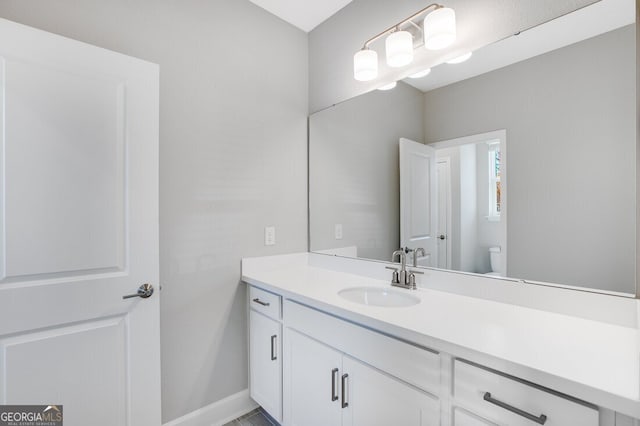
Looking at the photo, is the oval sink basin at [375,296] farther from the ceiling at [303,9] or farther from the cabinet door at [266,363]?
the ceiling at [303,9]

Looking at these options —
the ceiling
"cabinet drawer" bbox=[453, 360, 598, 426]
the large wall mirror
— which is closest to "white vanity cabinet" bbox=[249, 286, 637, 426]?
"cabinet drawer" bbox=[453, 360, 598, 426]

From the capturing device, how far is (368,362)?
1.11 metres

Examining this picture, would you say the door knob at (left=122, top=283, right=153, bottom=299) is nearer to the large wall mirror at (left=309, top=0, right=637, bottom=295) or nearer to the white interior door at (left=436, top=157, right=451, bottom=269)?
the large wall mirror at (left=309, top=0, right=637, bottom=295)

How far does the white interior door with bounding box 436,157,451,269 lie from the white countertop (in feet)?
0.56

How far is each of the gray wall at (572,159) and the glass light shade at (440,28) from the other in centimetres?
26

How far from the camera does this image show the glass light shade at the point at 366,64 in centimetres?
167

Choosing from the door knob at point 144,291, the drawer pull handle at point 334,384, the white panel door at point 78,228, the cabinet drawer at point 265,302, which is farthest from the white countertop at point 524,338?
the white panel door at point 78,228

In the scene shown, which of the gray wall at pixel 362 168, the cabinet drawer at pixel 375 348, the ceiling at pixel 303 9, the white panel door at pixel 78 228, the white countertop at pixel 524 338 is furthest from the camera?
the ceiling at pixel 303 9

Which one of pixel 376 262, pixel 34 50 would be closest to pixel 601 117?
pixel 376 262

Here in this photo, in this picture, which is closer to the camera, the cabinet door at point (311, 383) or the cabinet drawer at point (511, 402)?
the cabinet drawer at point (511, 402)

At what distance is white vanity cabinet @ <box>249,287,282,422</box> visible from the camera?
1561 mm

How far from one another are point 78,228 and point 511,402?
160cm

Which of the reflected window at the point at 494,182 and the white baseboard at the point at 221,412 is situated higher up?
the reflected window at the point at 494,182

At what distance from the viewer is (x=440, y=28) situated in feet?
4.32
